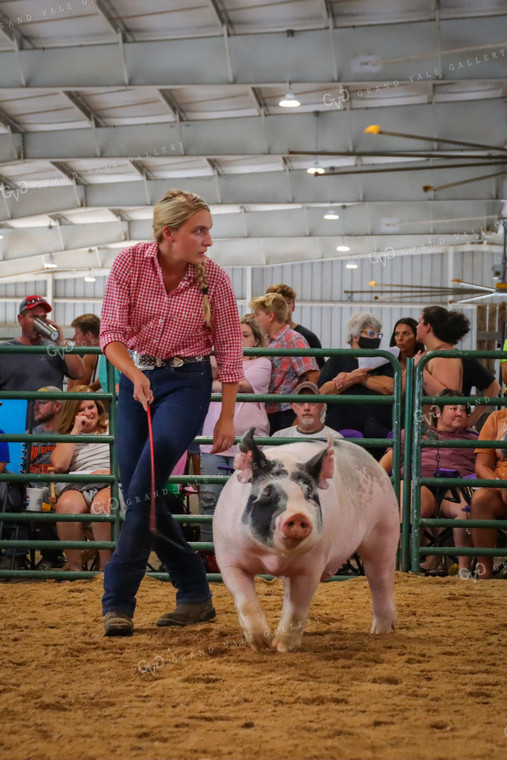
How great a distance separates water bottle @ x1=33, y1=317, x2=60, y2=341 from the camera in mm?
5938

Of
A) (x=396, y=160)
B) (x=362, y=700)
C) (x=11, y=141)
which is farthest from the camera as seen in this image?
(x=396, y=160)

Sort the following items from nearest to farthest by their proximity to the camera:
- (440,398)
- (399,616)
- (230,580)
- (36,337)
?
(230,580)
(399,616)
(440,398)
(36,337)

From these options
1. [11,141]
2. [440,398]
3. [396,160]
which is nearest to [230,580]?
[440,398]

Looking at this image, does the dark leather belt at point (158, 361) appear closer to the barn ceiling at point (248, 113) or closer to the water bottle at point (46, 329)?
the water bottle at point (46, 329)

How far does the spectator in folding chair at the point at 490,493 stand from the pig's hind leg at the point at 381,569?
5.94 feet

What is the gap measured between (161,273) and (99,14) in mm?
7258

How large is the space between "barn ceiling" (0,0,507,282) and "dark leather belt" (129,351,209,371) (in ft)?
21.2

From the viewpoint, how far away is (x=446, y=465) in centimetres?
572

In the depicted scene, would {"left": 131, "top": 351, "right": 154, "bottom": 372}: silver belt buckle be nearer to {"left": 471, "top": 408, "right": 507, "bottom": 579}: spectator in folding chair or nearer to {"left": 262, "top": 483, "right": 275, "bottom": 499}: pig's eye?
{"left": 262, "top": 483, "right": 275, "bottom": 499}: pig's eye

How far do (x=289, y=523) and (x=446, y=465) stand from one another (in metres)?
3.04

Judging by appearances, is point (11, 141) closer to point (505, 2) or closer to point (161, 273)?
point (505, 2)

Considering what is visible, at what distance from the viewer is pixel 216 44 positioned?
10109 millimetres

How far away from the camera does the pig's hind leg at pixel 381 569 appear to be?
11.6 feet

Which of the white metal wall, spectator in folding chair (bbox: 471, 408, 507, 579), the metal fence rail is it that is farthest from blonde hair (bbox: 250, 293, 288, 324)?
the white metal wall
